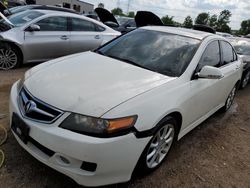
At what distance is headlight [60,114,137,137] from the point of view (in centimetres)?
236

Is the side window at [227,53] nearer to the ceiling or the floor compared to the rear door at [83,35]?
nearer to the ceiling

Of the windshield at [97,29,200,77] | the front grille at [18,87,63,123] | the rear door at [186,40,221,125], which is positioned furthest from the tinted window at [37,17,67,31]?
the front grille at [18,87,63,123]

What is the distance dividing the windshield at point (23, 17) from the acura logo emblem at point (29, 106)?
454 cm

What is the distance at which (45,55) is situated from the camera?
22.8ft

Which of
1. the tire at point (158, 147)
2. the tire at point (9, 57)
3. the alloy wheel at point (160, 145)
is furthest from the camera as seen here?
the tire at point (9, 57)

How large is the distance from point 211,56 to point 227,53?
2.95ft

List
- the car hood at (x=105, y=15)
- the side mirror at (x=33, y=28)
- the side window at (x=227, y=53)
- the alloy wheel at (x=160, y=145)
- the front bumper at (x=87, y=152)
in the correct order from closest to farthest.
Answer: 1. the front bumper at (x=87, y=152)
2. the alloy wheel at (x=160, y=145)
3. the side window at (x=227, y=53)
4. the side mirror at (x=33, y=28)
5. the car hood at (x=105, y=15)

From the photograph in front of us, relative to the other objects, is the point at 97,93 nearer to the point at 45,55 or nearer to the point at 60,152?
the point at 60,152

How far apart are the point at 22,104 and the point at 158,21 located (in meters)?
8.41

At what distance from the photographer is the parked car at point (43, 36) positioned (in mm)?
6398

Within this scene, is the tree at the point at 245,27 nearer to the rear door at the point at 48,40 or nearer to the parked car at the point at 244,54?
the parked car at the point at 244,54

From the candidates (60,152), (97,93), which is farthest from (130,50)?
(60,152)

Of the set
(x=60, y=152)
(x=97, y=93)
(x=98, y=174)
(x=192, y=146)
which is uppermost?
(x=97, y=93)

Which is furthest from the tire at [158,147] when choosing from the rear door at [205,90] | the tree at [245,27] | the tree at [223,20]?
the tree at [245,27]
